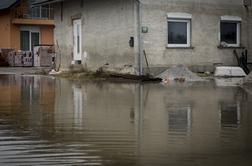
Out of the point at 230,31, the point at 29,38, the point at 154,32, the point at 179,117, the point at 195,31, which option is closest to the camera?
the point at 179,117

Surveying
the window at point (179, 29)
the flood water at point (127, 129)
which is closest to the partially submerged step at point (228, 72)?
the window at point (179, 29)

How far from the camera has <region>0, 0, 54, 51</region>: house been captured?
42906 mm

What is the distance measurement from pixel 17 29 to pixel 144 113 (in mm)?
34791

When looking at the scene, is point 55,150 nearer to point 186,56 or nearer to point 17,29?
point 186,56

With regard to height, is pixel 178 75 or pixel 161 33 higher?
pixel 161 33

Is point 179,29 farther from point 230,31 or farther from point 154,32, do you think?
point 230,31

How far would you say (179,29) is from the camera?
73.6ft

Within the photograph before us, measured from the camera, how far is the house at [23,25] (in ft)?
141

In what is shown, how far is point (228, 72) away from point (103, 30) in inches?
220

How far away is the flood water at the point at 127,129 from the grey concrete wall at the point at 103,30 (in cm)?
853

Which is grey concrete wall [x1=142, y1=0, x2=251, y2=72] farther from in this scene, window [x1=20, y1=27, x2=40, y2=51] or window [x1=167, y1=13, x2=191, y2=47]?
window [x1=20, y1=27, x2=40, y2=51]

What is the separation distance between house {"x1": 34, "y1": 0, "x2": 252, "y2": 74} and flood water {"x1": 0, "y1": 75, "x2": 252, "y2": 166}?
8.11 m

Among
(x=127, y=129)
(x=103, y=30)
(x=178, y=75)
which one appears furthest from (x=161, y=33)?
(x=127, y=129)

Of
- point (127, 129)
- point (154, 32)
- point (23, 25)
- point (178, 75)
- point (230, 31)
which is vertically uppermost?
point (23, 25)
